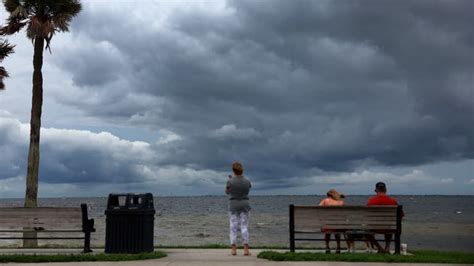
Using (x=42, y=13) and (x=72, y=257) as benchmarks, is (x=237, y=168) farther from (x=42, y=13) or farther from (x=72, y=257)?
(x=42, y=13)

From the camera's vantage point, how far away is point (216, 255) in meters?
12.0

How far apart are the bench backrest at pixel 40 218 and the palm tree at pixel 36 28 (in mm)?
3804

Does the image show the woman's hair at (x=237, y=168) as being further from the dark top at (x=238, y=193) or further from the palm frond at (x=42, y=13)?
the palm frond at (x=42, y=13)

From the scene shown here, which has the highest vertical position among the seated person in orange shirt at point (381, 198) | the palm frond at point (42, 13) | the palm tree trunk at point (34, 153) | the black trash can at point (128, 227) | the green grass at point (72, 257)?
the palm frond at point (42, 13)

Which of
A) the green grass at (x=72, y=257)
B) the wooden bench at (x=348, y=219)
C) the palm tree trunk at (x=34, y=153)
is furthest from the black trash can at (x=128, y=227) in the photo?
the palm tree trunk at (x=34, y=153)

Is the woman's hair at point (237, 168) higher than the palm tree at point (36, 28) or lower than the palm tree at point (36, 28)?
lower

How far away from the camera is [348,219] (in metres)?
11.8

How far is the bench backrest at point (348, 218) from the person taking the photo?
11.8 metres

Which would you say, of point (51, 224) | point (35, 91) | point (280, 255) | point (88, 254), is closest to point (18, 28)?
point (35, 91)

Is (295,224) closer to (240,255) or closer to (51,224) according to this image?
(240,255)

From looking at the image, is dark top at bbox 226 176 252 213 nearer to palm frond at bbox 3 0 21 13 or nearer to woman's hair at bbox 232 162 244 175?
woman's hair at bbox 232 162 244 175

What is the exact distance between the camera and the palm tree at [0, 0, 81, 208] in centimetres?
1623

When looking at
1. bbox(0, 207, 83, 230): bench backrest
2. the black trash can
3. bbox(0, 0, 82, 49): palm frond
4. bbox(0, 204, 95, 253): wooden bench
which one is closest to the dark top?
the black trash can

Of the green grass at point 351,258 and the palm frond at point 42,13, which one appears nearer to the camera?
the green grass at point 351,258
